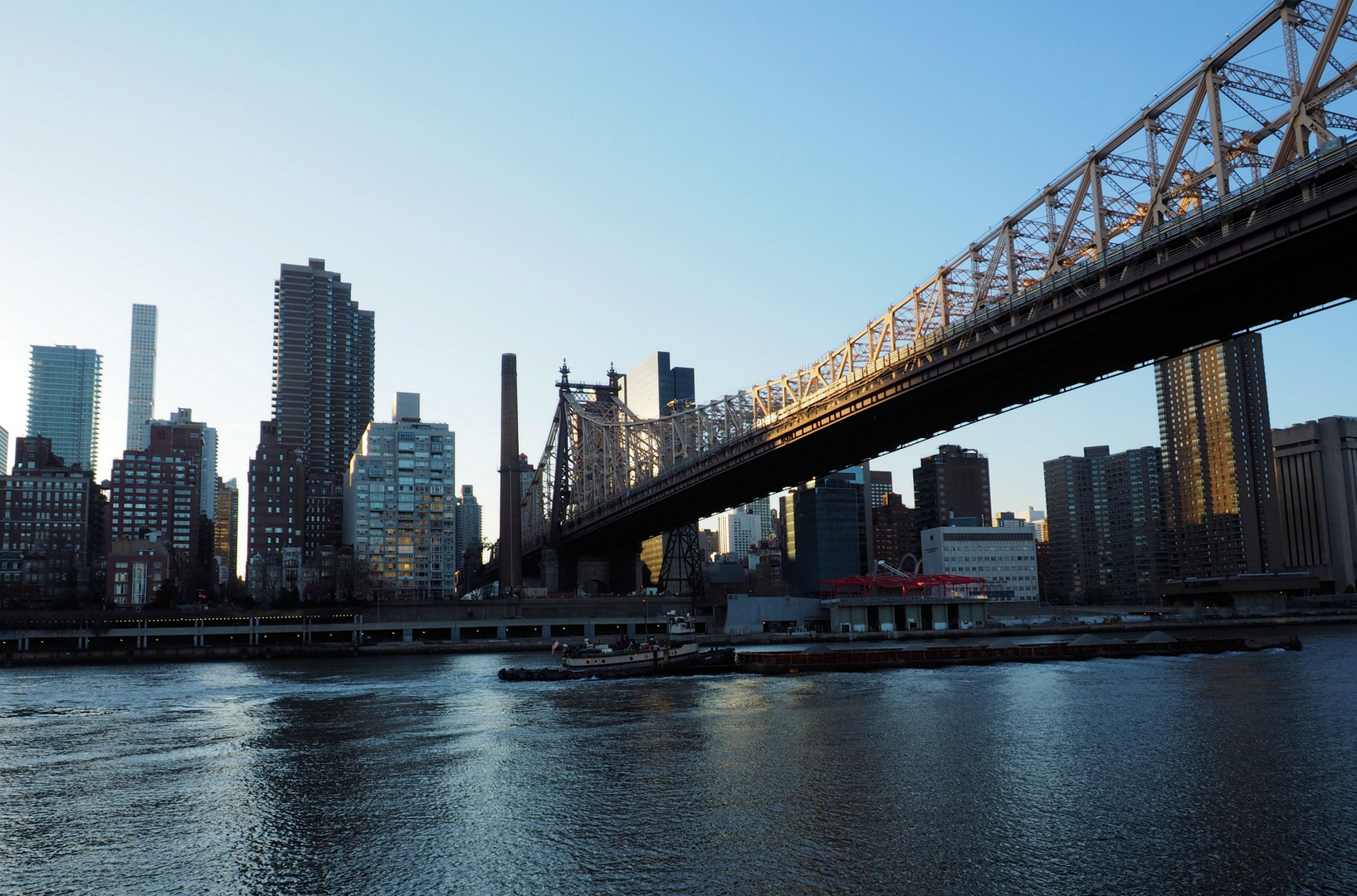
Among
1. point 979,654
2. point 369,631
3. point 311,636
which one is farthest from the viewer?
point 369,631

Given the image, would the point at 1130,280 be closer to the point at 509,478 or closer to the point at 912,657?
the point at 912,657

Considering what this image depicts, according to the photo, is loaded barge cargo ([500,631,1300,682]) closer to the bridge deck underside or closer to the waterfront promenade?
the bridge deck underside

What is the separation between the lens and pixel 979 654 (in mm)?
83000

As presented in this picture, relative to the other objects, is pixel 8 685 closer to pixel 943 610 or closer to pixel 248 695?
pixel 248 695

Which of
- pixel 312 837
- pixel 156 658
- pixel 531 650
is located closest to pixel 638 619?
pixel 531 650

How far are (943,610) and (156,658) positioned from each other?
89.3 meters

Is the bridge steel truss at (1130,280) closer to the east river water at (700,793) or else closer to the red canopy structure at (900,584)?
the east river water at (700,793)

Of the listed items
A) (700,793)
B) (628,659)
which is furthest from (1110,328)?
(628,659)

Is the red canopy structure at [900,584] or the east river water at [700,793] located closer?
the east river water at [700,793]

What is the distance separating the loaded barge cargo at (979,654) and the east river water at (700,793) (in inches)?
701

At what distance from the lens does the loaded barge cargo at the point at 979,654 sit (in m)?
77.8

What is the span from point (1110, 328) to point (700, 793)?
106 ft

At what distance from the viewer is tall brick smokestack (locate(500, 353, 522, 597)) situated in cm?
13738

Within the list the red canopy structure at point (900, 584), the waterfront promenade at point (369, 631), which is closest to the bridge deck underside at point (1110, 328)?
the waterfront promenade at point (369, 631)
